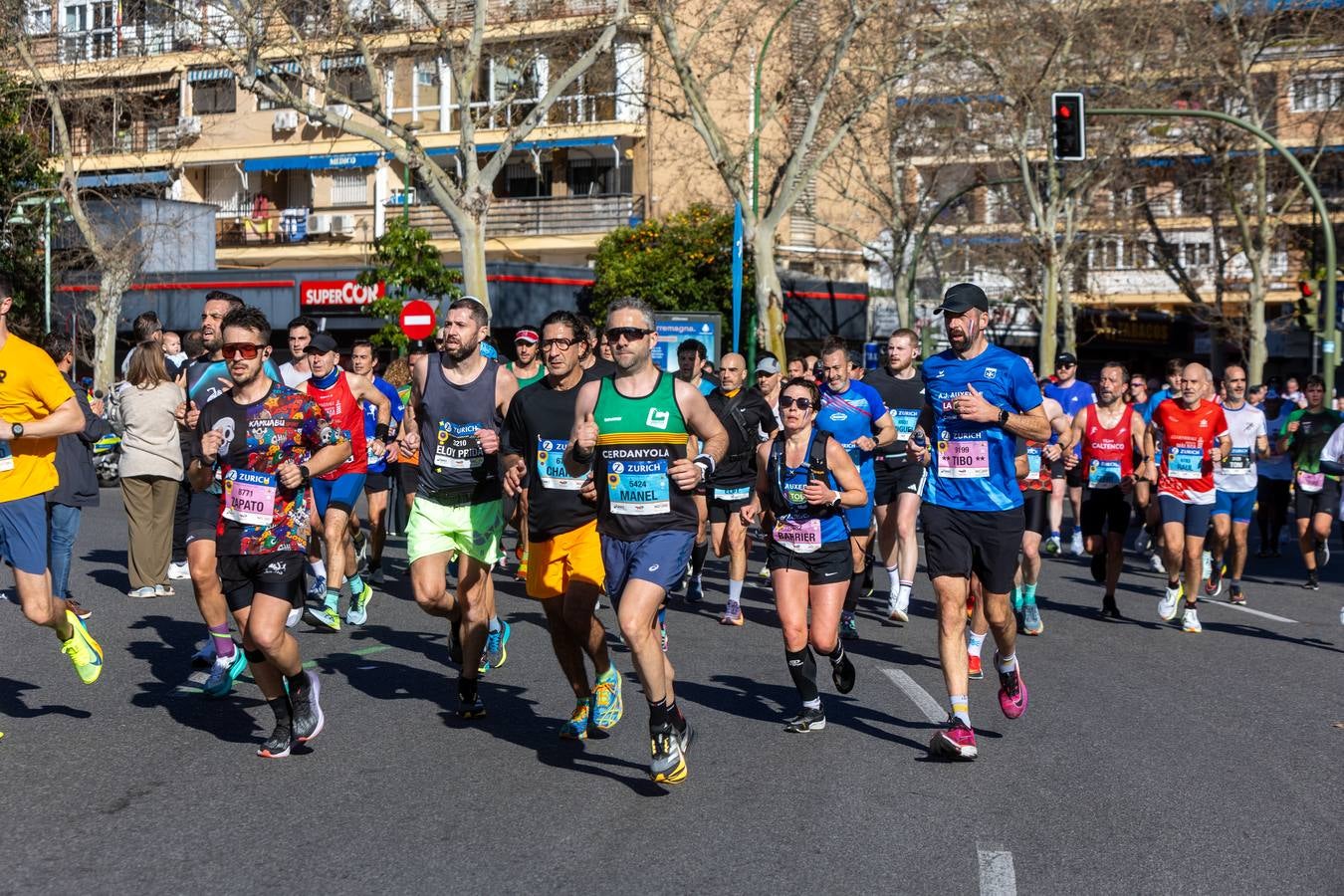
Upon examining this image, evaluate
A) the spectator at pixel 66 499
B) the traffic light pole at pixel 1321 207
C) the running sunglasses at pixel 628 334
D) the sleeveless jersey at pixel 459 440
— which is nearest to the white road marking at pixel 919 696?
the sleeveless jersey at pixel 459 440

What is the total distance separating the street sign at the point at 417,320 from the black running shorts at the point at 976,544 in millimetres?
19765

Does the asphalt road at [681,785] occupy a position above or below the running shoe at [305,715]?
below

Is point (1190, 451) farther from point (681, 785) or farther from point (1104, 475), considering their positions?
point (681, 785)

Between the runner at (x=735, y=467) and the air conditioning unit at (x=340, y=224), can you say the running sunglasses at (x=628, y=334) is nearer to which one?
the runner at (x=735, y=467)

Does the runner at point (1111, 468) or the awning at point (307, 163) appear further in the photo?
the awning at point (307, 163)

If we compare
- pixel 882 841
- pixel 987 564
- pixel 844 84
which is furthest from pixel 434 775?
pixel 844 84

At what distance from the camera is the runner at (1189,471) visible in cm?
1205

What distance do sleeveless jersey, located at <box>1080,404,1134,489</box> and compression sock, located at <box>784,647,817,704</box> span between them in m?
5.40

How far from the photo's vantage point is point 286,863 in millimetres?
5574

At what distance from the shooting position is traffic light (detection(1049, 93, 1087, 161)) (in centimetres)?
2366

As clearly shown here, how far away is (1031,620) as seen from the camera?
1172 centimetres

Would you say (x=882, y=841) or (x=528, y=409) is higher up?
(x=528, y=409)

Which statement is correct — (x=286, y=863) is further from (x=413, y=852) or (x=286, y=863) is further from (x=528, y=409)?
(x=528, y=409)

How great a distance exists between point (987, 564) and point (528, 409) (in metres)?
2.31
